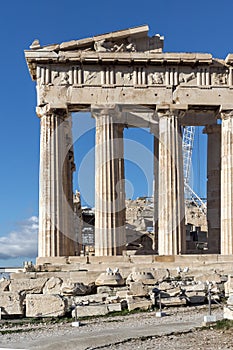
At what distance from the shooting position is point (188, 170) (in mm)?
73188

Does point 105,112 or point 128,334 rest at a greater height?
point 105,112

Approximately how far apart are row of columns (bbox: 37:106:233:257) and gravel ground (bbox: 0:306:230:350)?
1349 cm

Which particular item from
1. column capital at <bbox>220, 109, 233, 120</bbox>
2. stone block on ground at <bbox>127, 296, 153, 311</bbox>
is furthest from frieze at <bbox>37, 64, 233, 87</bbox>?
stone block on ground at <bbox>127, 296, 153, 311</bbox>

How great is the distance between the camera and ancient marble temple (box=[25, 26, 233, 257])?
112 feet

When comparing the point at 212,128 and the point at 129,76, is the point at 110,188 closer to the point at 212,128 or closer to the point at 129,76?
the point at 129,76

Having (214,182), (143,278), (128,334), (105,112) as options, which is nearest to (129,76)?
(105,112)

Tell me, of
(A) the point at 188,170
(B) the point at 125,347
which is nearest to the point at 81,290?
(B) the point at 125,347

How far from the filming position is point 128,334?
16.7 m

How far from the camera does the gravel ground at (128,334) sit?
15.1 m

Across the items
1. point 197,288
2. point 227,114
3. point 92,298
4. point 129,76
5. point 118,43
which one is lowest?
point 92,298

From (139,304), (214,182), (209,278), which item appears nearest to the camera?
(139,304)

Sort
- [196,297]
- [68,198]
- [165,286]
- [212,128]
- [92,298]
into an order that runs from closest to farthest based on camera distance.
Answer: [196,297] → [92,298] → [165,286] → [68,198] → [212,128]

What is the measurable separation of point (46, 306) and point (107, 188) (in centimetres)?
1410

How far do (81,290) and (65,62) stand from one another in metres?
14.7
